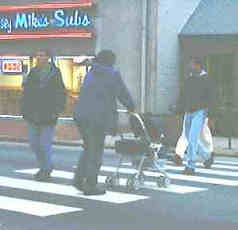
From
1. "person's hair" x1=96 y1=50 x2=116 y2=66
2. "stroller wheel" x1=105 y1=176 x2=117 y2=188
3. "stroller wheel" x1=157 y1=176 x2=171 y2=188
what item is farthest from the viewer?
"stroller wheel" x1=157 y1=176 x2=171 y2=188

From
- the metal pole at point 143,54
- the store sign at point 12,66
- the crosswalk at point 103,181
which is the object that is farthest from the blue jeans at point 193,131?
the store sign at point 12,66

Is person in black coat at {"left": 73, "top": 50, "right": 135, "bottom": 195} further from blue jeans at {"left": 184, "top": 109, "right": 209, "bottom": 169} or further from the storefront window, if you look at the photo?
the storefront window

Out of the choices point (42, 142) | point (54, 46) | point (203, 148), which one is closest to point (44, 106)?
point (42, 142)

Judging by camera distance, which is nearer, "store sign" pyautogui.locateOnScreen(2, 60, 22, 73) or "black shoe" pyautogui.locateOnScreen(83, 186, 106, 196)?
"black shoe" pyautogui.locateOnScreen(83, 186, 106, 196)

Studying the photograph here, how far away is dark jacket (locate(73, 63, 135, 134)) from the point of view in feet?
34.3

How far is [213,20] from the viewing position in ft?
74.9

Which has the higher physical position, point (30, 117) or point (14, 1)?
point (14, 1)

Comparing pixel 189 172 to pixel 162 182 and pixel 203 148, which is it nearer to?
pixel 203 148

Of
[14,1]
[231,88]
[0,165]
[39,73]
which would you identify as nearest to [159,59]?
[231,88]

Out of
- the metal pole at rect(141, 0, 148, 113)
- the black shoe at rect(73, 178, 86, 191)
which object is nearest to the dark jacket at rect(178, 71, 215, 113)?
the black shoe at rect(73, 178, 86, 191)

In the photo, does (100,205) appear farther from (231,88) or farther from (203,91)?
(231,88)

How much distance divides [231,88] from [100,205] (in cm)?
1334

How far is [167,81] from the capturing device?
23.6 metres

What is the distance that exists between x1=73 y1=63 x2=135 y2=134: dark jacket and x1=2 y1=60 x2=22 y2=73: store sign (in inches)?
561
